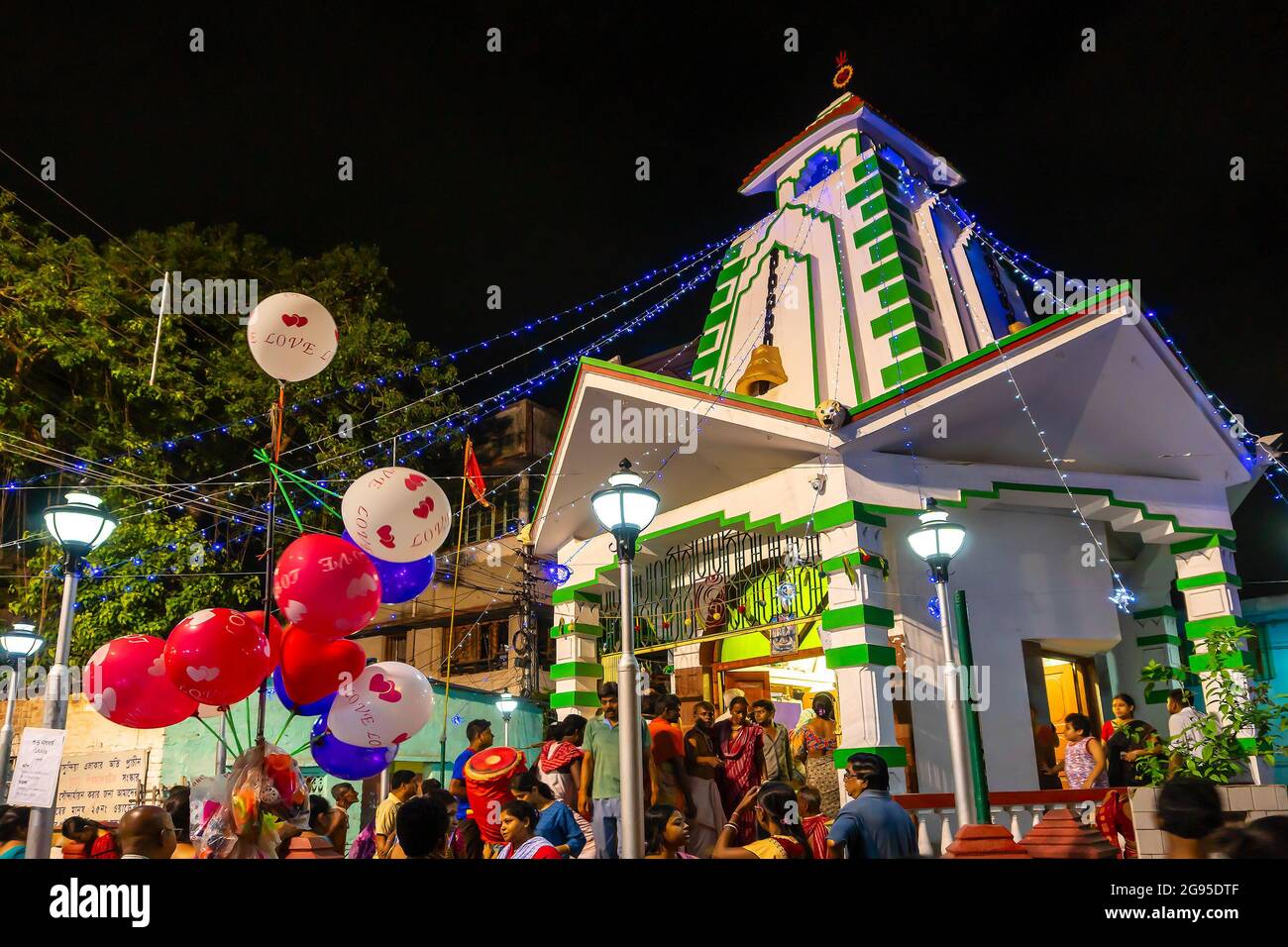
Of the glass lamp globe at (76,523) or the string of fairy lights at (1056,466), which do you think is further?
the string of fairy lights at (1056,466)

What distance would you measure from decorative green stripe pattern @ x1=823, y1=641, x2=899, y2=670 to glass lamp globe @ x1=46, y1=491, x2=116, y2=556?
273 inches

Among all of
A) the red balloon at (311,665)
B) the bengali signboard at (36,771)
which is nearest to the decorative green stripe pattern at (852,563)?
the red balloon at (311,665)

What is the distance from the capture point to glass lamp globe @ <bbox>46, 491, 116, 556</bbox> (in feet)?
22.6

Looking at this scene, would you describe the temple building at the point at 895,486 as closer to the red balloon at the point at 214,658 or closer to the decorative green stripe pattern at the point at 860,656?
the decorative green stripe pattern at the point at 860,656

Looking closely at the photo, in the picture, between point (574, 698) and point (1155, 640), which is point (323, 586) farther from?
point (1155, 640)

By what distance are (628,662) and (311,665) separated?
253 centimetres

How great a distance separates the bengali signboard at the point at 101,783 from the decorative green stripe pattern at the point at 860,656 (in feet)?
37.9

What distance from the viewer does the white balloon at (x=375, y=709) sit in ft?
22.8

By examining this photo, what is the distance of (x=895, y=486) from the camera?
407 inches

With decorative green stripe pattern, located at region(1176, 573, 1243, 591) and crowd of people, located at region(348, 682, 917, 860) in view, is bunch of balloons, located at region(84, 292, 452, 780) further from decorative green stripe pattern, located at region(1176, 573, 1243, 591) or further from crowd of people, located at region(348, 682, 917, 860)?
decorative green stripe pattern, located at region(1176, 573, 1243, 591)

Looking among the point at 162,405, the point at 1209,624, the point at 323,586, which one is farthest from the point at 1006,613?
the point at 162,405

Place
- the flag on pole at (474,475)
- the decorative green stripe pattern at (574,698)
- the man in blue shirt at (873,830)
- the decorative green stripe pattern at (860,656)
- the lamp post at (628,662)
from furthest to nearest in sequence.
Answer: the flag on pole at (474,475), the decorative green stripe pattern at (574,698), the decorative green stripe pattern at (860,656), the lamp post at (628,662), the man in blue shirt at (873,830)

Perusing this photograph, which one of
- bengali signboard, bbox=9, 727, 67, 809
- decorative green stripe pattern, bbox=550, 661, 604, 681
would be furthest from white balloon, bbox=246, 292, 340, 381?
decorative green stripe pattern, bbox=550, 661, 604, 681
